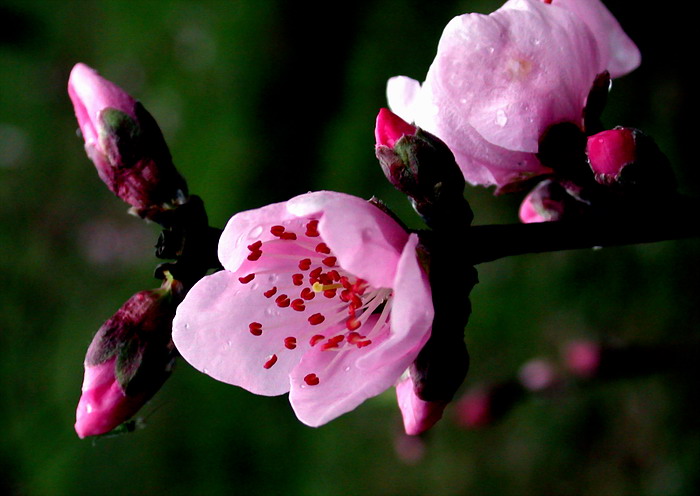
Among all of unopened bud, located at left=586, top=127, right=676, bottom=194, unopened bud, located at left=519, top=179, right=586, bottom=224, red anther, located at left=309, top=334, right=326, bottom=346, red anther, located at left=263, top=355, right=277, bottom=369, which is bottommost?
unopened bud, located at left=519, top=179, right=586, bottom=224

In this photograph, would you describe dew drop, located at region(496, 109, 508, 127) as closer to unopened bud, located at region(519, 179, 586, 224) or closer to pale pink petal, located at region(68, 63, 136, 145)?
unopened bud, located at region(519, 179, 586, 224)

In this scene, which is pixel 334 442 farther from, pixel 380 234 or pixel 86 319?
pixel 380 234

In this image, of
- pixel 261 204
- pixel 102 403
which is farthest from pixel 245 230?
pixel 261 204

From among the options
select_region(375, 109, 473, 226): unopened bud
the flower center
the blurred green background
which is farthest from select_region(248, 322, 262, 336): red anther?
the blurred green background

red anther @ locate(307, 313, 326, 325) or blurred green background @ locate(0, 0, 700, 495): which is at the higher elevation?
red anther @ locate(307, 313, 326, 325)

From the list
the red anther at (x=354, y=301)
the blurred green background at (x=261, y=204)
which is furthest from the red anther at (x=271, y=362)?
the blurred green background at (x=261, y=204)

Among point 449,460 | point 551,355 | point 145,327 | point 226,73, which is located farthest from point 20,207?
point 145,327

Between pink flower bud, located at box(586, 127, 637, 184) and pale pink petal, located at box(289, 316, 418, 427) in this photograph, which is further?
pink flower bud, located at box(586, 127, 637, 184)
